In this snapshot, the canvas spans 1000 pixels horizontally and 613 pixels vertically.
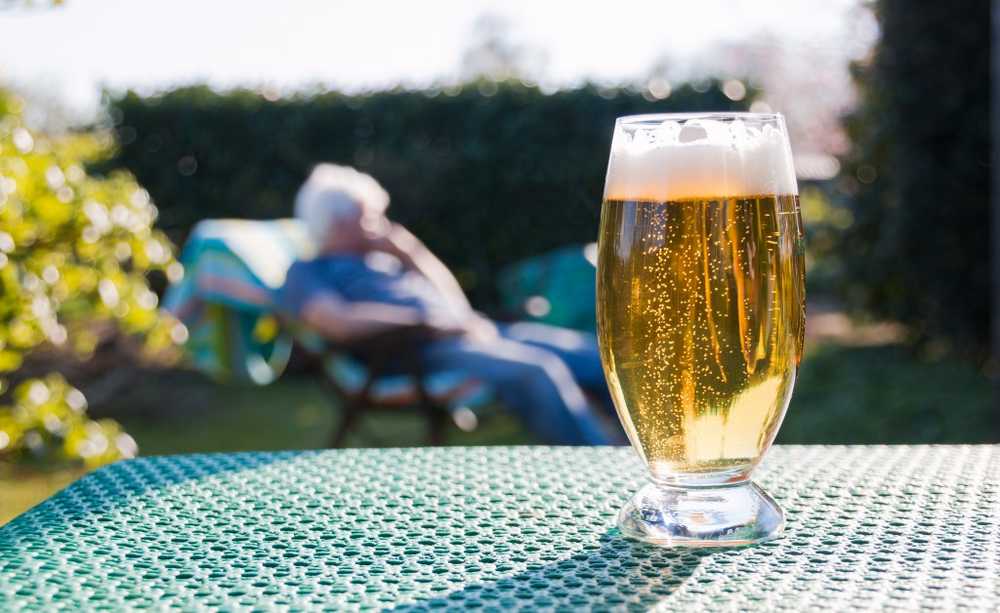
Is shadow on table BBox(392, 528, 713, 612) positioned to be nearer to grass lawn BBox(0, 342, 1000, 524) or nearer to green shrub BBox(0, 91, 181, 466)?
green shrub BBox(0, 91, 181, 466)

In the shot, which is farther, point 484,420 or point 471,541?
point 484,420

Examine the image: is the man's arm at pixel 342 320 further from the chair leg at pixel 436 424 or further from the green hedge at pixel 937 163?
the green hedge at pixel 937 163

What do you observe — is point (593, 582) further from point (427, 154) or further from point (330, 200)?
point (427, 154)

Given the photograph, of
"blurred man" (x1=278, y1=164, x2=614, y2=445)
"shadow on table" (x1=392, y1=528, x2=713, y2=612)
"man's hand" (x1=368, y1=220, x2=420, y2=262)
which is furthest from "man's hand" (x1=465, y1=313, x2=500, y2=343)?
"shadow on table" (x1=392, y1=528, x2=713, y2=612)

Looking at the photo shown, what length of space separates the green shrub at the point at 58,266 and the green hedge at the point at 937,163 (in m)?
6.21

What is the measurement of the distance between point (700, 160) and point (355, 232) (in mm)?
4834

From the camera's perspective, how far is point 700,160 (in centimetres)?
93

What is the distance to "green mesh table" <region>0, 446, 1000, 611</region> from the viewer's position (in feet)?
2.49

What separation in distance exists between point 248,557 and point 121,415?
22.8ft

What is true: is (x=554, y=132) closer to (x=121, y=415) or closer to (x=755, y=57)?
(x=121, y=415)

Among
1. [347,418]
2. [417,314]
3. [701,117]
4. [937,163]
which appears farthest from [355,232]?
[701,117]

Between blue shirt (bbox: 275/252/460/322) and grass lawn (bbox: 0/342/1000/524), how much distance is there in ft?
2.78

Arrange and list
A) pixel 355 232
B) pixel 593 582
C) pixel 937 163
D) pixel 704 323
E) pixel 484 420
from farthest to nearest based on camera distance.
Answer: pixel 937 163 < pixel 484 420 < pixel 355 232 < pixel 704 323 < pixel 593 582

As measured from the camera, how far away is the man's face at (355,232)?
5601 mm
